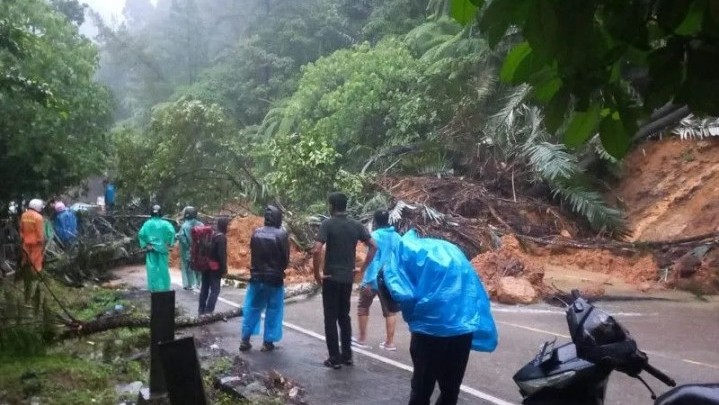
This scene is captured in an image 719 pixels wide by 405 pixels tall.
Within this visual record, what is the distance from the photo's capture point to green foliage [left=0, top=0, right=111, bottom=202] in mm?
13578

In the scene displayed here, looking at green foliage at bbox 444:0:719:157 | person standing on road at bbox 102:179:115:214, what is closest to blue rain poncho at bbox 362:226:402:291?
green foliage at bbox 444:0:719:157

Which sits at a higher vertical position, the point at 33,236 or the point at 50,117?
the point at 50,117

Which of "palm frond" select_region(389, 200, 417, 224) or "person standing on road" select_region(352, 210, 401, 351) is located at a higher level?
"palm frond" select_region(389, 200, 417, 224)

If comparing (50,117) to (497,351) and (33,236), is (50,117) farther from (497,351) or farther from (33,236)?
(497,351)

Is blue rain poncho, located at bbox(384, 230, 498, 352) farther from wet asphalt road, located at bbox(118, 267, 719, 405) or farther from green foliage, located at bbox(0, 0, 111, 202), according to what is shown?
green foliage, located at bbox(0, 0, 111, 202)

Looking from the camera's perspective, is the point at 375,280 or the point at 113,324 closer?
the point at 113,324

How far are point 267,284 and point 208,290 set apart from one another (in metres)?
2.61

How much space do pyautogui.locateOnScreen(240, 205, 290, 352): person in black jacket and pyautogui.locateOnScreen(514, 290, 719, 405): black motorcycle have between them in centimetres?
450

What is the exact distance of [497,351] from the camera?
824 cm

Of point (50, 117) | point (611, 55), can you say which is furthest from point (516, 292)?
point (611, 55)

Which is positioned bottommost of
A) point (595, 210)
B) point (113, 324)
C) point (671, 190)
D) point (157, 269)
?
point (113, 324)

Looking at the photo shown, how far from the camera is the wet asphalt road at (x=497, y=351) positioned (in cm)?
640

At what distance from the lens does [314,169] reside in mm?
17000

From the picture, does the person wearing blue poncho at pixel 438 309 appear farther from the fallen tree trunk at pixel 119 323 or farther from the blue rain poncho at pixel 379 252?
the fallen tree trunk at pixel 119 323
